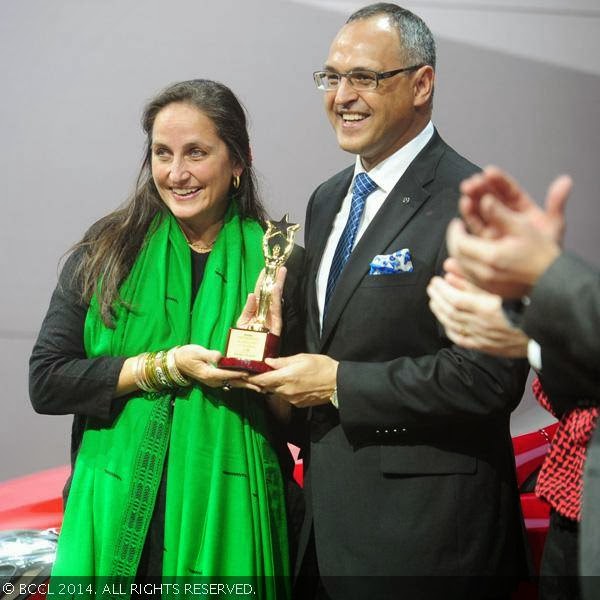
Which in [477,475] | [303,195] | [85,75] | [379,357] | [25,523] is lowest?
[25,523]

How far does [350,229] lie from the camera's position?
7.05 ft

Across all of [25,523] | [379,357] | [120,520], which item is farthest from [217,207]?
[25,523]

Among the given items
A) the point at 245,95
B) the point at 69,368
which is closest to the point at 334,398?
the point at 69,368

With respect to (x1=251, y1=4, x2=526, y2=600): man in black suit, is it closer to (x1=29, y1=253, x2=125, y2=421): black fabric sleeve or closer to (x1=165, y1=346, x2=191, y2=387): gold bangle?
(x1=165, y1=346, x2=191, y2=387): gold bangle

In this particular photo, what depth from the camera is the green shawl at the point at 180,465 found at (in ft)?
6.86

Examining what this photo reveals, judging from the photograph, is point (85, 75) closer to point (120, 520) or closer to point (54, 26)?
point (54, 26)

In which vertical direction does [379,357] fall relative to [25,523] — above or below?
above

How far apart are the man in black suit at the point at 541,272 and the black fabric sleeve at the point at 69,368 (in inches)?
43.8

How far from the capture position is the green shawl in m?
2.09

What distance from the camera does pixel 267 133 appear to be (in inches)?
133

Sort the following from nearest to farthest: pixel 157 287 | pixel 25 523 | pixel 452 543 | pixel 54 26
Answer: pixel 452 543
pixel 157 287
pixel 25 523
pixel 54 26

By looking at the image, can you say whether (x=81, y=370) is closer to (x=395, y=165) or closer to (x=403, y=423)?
(x=403, y=423)

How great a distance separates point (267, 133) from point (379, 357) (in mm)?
1535

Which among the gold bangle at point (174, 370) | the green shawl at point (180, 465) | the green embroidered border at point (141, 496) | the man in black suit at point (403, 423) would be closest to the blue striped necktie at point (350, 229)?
the man in black suit at point (403, 423)
